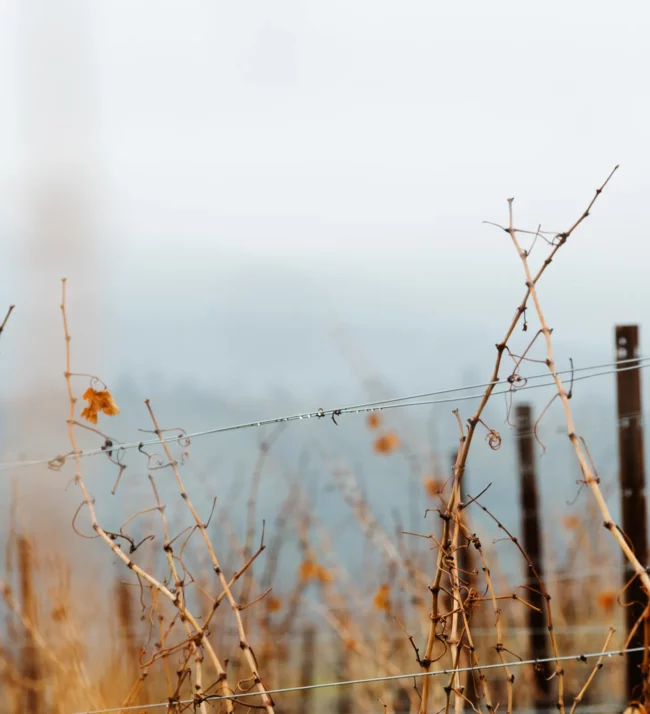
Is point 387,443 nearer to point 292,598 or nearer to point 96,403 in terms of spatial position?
point 292,598

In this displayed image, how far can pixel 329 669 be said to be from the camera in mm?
4090

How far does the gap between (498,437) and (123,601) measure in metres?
2.26

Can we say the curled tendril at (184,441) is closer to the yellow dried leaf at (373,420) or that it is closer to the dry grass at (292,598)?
the dry grass at (292,598)

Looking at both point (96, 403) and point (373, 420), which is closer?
point (96, 403)

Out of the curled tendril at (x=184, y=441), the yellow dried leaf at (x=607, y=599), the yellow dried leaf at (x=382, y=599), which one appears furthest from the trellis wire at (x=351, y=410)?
the yellow dried leaf at (x=607, y=599)

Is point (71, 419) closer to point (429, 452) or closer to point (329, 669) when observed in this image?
point (429, 452)

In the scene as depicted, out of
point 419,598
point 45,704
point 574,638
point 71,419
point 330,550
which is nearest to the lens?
point 71,419

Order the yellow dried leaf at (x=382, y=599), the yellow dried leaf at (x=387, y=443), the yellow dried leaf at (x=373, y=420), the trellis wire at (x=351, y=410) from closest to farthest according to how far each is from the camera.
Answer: the trellis wire at (x=351, y=410), the yellow dried leaf at (x=382, y=599), the yellow dried leaf at (x=373, y=420), the yellow dried leaf at (x=387, y=443)

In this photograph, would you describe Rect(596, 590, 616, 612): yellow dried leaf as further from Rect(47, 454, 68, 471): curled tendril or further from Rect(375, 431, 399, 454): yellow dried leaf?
Rect(47, 454, 68, 471): curled tendril

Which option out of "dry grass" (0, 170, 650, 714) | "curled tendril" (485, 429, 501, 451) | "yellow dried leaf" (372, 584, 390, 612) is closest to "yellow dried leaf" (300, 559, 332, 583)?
"dry grass" (0, 170, 650, 714)

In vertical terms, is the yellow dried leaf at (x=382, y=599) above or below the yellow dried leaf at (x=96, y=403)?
below

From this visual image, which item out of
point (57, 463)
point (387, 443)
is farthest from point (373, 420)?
point (57, 463)

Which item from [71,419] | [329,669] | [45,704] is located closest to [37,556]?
[71,419]

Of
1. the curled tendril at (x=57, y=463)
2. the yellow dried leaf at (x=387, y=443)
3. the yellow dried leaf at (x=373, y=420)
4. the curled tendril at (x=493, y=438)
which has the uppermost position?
the curled tendril at (x=493, y=438)
